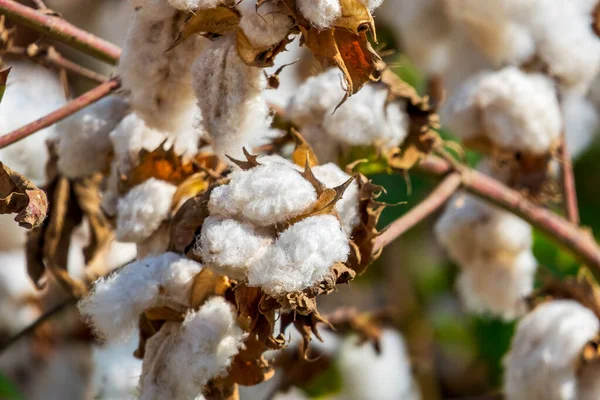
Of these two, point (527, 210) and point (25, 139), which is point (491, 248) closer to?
point (527, 210)

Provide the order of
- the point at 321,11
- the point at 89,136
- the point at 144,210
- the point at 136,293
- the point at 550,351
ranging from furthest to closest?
the point at 550,351
the point at 89,136
the point at 144,210
the point at 136,293
the point at 321,11

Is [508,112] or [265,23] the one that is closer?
[265,23]

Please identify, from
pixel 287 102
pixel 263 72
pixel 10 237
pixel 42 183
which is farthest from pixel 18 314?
pixel 263 72

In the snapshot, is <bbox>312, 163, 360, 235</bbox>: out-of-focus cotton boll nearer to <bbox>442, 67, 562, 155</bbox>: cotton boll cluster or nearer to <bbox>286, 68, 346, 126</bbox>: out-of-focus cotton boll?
<bbox>286, 68, 346, 126</bbox>: out-of-focus cotton boll

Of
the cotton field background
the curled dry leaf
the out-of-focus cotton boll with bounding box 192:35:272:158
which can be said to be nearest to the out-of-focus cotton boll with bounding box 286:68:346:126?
the cotton field background

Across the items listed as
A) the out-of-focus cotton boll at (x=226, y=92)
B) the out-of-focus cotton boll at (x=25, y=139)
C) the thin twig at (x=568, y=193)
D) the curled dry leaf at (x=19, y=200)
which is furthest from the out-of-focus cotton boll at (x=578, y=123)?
the curled dry leaf at (x=19, y=200)

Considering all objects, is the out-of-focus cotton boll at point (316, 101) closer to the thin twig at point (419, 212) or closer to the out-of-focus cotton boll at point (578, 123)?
the thin twig at point (419, 212)

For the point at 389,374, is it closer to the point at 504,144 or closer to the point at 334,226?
the point at 504,144

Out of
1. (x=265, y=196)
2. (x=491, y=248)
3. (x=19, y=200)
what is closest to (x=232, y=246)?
(x=265, y=196)
